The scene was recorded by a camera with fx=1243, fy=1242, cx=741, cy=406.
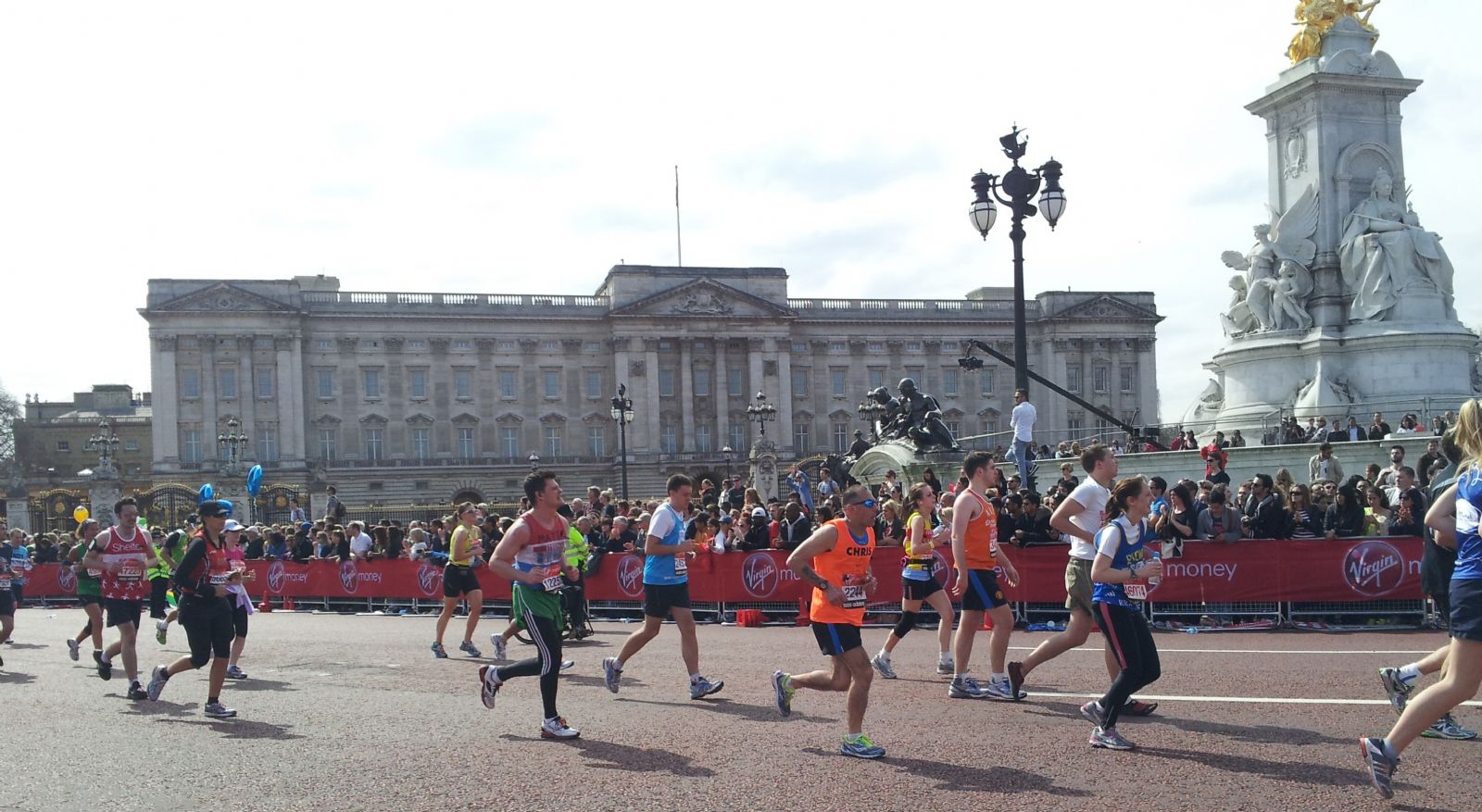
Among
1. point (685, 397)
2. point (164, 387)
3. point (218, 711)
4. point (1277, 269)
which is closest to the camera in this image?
point (218, 711)

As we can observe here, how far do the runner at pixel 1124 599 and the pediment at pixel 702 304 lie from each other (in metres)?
75.1

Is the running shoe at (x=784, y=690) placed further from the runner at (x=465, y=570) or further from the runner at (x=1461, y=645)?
the runner at (x=465, y=570)

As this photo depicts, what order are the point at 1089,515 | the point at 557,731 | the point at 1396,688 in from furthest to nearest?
the point at 1089,515
the point at 557,731
the point at 1396,688

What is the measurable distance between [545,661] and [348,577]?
1666cm

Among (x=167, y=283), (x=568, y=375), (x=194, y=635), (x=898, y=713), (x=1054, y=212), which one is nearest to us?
(x=898, y=713)

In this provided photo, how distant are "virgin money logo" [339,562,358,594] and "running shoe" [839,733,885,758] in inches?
722


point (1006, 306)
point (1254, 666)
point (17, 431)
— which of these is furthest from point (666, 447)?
point (1254, 666)

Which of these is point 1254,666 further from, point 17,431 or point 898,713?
point 17,431

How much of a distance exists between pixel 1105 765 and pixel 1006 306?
85373 mm

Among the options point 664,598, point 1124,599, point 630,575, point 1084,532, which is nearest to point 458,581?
point 664,598

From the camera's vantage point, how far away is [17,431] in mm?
99875

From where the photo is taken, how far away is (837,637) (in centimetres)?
793

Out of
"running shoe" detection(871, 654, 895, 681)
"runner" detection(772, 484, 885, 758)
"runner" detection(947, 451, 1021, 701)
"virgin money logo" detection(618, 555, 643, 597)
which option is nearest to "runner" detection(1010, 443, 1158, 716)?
"runner" detection(947, 451, 1021, 701)

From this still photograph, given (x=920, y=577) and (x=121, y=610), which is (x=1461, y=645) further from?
(x=121, y=610)
